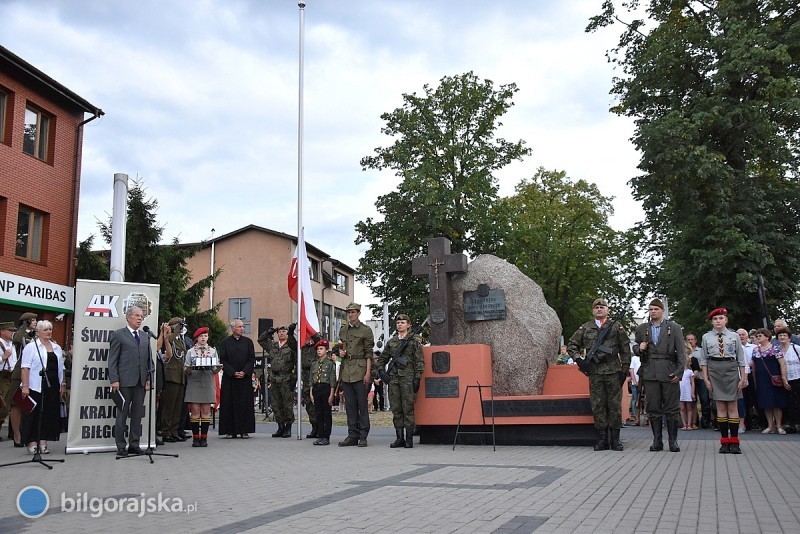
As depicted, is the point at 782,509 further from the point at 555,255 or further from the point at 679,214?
the point at 555,255

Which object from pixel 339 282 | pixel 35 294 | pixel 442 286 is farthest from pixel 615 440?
pixel 339 282

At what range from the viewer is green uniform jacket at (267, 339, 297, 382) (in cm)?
1352

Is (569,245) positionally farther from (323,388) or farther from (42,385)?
(42,385)

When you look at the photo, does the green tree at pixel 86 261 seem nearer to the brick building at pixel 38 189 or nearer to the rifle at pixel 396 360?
the brick building at pixel 38 189

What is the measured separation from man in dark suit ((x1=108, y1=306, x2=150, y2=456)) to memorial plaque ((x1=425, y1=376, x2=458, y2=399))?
4.34 m

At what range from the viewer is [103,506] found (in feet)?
19.5

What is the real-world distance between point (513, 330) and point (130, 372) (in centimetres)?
594

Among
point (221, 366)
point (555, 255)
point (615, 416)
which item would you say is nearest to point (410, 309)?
point (555, 255)

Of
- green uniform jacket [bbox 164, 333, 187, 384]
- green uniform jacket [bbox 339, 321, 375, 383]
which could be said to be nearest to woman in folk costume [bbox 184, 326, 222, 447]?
green uniform jacket [bbox 164, 333, 187, 384]

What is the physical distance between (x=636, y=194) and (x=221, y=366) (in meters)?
16.0

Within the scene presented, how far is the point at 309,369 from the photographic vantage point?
1380 centimetres

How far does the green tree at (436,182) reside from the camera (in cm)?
3212

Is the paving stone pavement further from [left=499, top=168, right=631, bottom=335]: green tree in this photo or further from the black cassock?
[left=499, top=168, right=631, bottom=335]: green tree

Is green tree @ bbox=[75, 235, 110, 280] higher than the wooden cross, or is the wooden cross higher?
green tree @ bbox=[75, 235, 110, 280]
